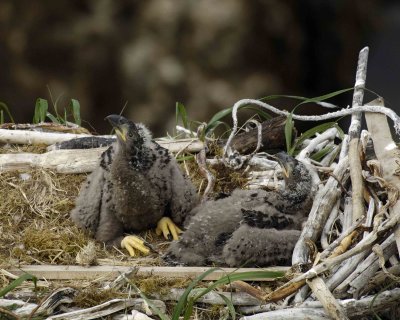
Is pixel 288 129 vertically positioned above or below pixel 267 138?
above

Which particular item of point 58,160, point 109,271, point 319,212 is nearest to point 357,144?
point 319,212

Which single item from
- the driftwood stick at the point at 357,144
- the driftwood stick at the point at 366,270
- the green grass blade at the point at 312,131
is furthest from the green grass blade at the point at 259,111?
the driftwood stick at the point at 366,270

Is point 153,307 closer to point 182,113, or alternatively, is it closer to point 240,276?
point 240,276

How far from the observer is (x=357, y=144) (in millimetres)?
5434

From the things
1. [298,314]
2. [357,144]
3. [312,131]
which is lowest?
[298,314]

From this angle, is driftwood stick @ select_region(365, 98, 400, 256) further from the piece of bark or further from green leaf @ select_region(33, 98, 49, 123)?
green leaf @ select_region(33, 98, 49, 123)

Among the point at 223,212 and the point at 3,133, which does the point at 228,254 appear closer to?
the point at 223,212

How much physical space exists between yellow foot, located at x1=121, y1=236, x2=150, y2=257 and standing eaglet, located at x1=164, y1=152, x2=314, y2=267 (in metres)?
0.22

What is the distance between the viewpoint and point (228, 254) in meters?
4.99

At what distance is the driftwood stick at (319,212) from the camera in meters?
4.94

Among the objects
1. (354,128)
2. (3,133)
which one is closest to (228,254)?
(354,128)

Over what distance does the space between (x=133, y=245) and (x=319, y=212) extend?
39.1 inches

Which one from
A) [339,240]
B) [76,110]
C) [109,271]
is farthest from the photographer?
[76,110]

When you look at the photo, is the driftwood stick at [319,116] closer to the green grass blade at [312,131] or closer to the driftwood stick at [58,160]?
the green grass blade at [312,131]
